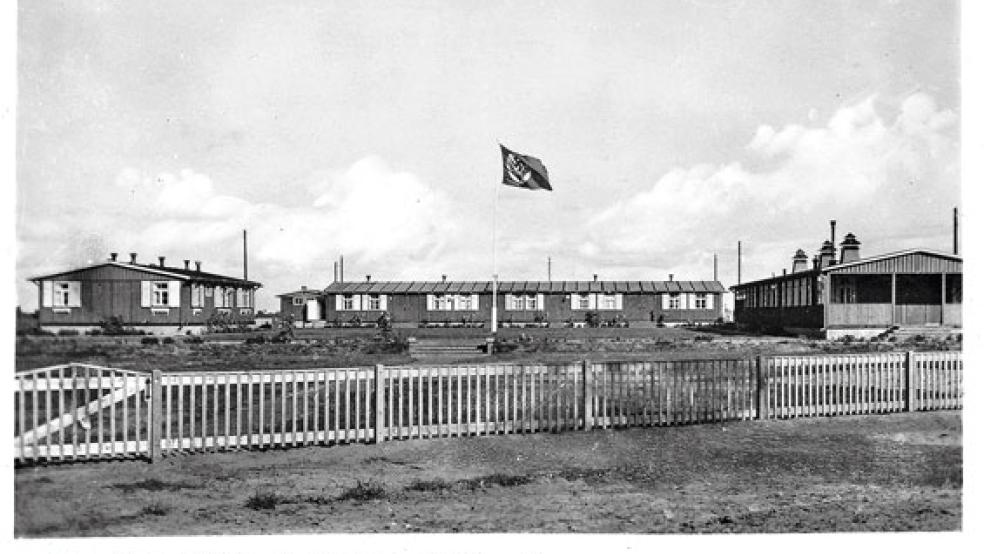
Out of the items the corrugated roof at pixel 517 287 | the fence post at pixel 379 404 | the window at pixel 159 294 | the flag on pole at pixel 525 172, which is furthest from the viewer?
the corrugated roof at pixel 517 287

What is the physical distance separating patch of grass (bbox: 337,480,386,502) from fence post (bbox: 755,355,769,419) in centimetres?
592

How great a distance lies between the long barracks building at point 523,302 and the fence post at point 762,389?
35277 millimetres

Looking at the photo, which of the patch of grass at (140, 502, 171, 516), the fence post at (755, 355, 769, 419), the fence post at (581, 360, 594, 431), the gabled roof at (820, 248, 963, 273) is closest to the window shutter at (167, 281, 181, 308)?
the fence post at (581, 360, 594, 431)

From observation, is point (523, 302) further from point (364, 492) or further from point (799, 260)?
point (364, 492)

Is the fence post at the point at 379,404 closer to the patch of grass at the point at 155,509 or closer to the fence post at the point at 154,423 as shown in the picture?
the fence post at the point at 154,423

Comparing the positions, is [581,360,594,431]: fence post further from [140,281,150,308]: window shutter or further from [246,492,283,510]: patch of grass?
[140,281,150,308]: window shutter

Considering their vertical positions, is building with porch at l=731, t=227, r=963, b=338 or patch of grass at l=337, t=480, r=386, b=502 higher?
building with porch at l=731, t=227, r=963, b=338

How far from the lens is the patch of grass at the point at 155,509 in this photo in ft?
17.9

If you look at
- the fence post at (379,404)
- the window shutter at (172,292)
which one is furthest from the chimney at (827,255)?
the window shutter at (172,292)

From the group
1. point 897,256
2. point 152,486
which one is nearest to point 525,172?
point 152,486

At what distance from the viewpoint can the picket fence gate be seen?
22.3 ft

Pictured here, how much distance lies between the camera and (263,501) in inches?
224

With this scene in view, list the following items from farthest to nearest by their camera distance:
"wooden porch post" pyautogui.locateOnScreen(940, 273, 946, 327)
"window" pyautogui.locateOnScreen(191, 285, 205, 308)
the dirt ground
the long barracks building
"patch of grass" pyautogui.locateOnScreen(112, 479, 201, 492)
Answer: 1. the long barracks building
2. "window" pyautogui.locateOnScreen(191, 285, 205, 308)
3. "wooden porch post" pyautogui.locateOnScreen(940, 273, 946, 327)
4. "patch of grass" pyautogui.locateOnScreen(112, 479, 201, 492)
5. the dirt ground

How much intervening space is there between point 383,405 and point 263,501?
2398 mm
